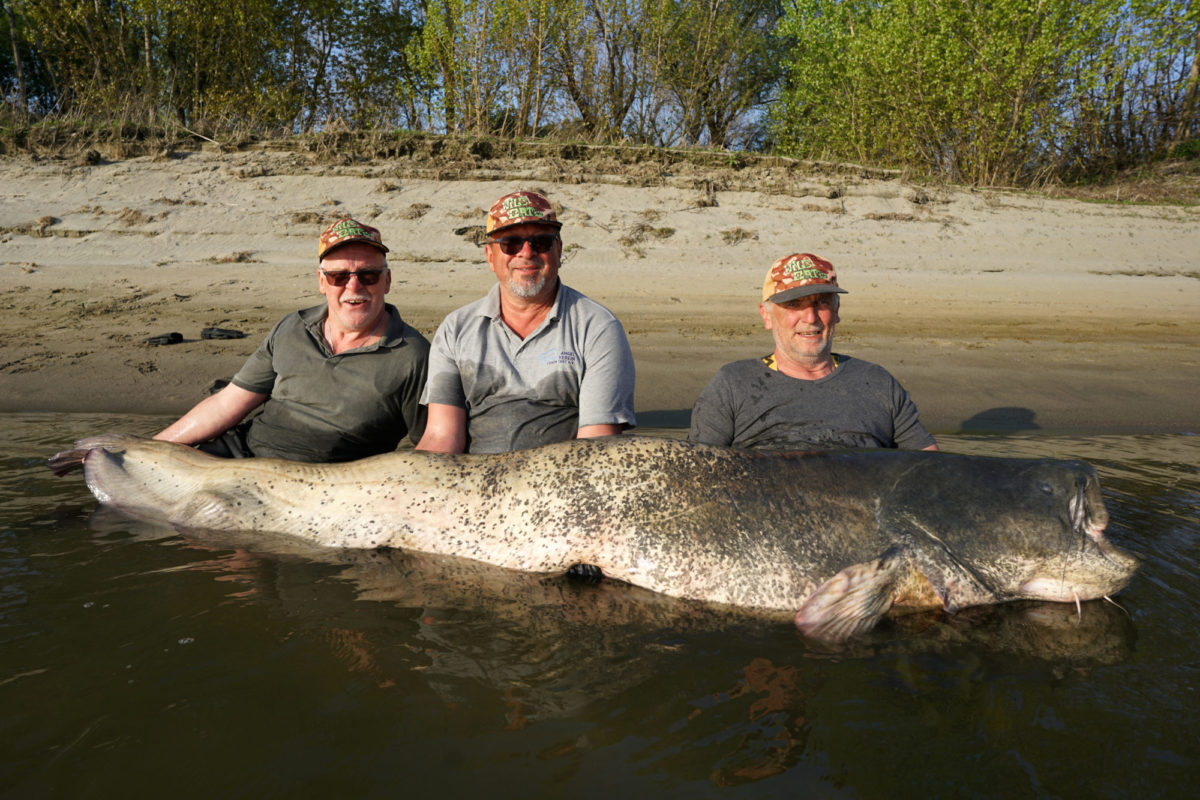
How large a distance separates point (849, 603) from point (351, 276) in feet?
10.1

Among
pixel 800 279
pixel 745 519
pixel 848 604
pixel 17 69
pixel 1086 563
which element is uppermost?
pixel 17 69

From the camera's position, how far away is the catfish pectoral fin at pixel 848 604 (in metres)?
3.02

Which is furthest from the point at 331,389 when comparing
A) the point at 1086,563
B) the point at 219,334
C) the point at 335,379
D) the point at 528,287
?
the point at 219,334

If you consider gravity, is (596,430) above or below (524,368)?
below

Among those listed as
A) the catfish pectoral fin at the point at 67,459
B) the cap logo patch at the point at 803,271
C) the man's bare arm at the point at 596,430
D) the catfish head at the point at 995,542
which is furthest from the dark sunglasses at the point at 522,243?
the catfish pectoral fin at the point at 67,459

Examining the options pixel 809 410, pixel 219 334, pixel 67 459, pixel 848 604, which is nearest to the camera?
pixel 848 604

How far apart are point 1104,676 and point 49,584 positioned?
429 cm

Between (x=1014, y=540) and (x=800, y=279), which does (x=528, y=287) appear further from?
(x=1014, y=540)

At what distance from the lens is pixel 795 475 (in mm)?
3379

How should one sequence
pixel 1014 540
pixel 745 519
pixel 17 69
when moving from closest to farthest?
pixel 1014 540 → pixel 745 519 → pixel 17 69

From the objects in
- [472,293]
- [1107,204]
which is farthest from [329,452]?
[1107,204]

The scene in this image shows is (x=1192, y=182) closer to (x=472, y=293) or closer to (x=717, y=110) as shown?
(x=717, y=110)

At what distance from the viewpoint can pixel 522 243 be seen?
4145 millimetres

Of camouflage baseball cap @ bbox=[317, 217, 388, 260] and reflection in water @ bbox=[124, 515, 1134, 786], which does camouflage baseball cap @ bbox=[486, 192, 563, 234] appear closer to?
camouflage baseball cap @ bbox=[317, 217, 388, 260]
